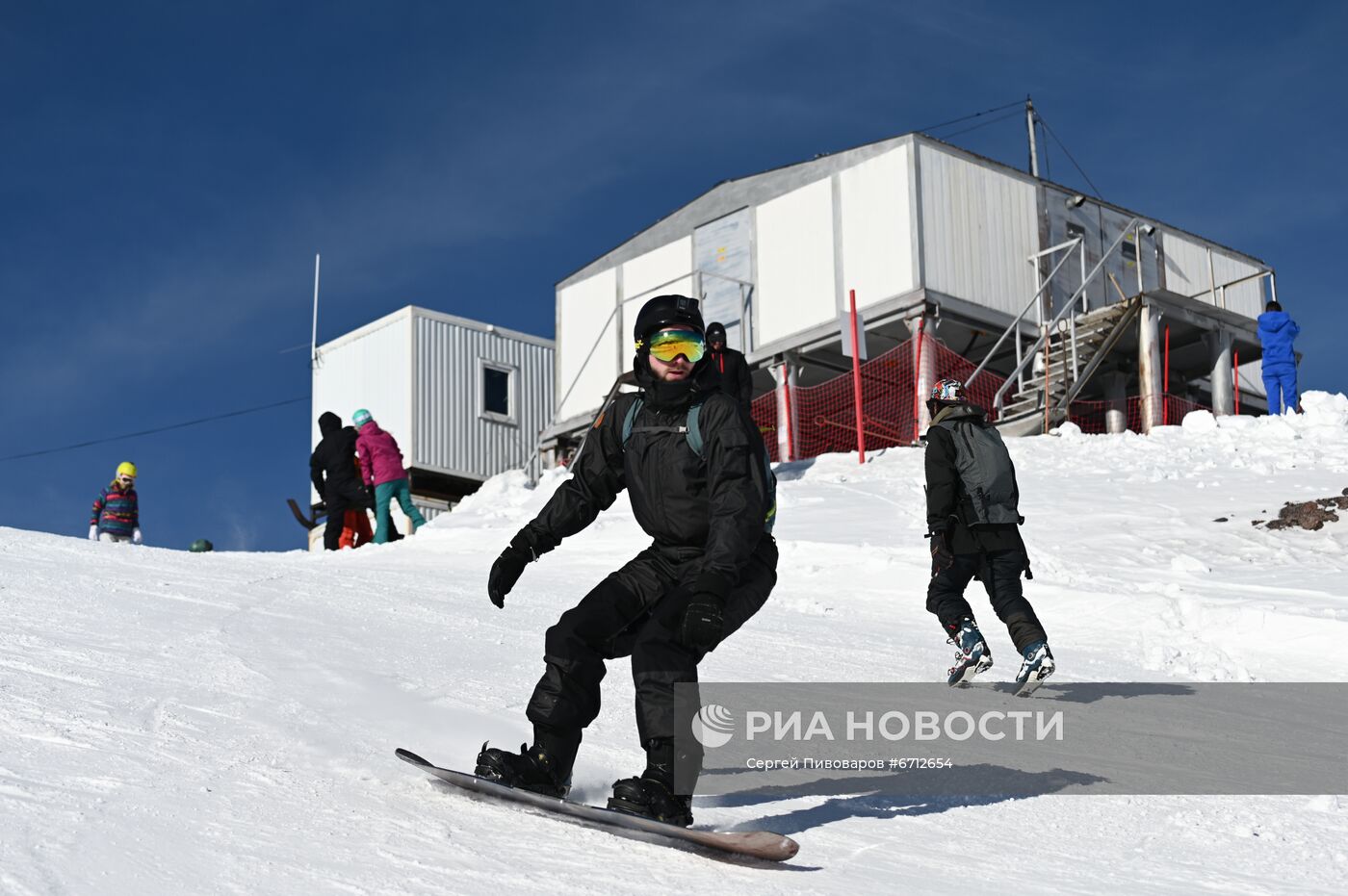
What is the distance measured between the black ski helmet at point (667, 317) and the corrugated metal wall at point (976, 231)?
2077 centimetres

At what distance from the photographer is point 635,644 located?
4680mm

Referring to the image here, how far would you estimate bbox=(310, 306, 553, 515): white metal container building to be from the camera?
112 feet

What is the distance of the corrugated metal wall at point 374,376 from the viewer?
34.1 metres

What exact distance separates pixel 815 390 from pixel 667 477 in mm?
21887

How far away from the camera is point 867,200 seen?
26.1 m

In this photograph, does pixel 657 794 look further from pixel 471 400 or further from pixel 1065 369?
pixel 471 400

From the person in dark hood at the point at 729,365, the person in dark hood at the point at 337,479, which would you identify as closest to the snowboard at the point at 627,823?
the person in dark hood at the point at 729,365

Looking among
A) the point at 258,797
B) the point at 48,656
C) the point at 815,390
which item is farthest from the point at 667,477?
the point at 815,390

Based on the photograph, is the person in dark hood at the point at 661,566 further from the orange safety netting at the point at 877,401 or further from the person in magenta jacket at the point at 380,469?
the orange safety netting at the point at 877,401

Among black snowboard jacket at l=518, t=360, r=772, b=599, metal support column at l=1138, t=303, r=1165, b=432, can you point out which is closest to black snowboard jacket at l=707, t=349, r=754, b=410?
black snowboard jacket at l=518, t=360, r=772, b=599

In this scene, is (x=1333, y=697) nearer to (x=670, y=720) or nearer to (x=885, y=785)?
(x=885, y=785)

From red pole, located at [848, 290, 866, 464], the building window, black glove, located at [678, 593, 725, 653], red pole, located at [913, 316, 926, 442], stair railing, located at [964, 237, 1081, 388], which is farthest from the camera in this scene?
the building window

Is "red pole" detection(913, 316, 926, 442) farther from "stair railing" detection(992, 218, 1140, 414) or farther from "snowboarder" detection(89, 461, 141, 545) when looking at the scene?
"snowboarder" detection(89, 461, 141, 545)

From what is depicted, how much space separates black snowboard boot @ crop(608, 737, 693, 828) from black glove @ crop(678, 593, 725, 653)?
0.34 m
